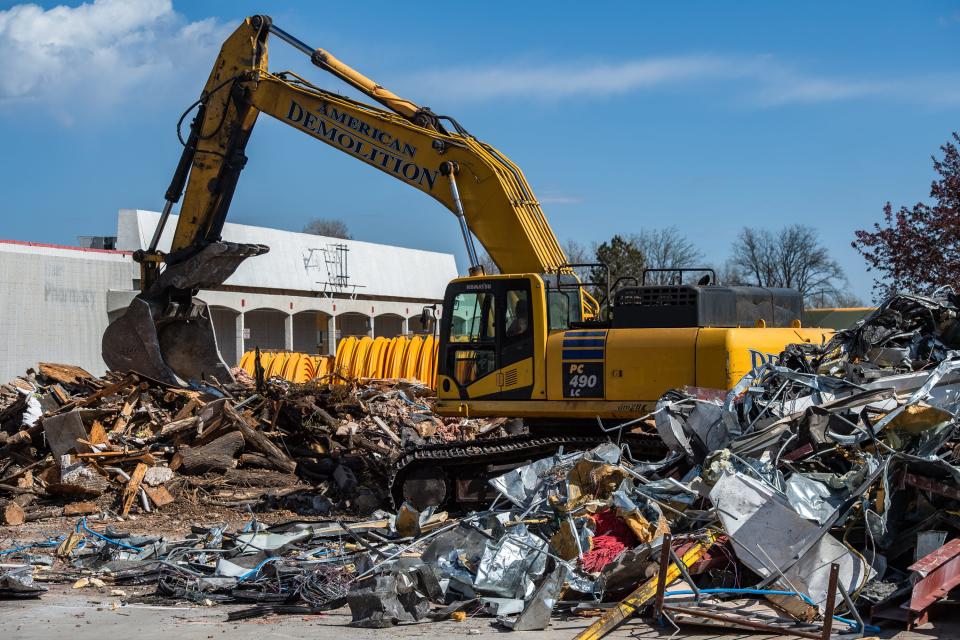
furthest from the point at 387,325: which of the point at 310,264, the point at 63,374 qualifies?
the point at 63,374

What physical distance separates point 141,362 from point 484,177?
238 inches

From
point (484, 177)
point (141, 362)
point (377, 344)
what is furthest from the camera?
point (377, 344)

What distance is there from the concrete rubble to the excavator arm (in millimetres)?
3396

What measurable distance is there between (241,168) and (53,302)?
16891 mm

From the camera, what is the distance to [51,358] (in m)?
29.2

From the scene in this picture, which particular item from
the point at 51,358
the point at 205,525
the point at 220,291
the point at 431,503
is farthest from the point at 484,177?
the point at 220,291

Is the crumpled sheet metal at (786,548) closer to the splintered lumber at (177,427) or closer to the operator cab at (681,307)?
the operator cab at (681,307)

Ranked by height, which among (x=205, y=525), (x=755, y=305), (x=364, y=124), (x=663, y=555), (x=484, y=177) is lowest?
(x=205, y=525)

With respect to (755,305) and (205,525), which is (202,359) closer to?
(205,525)

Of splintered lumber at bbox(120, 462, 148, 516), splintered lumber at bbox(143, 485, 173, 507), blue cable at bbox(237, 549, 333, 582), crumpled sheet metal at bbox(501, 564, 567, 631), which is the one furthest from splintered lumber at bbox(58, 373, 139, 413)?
crumpled sheet metal at bbox(501, 564, 567, 631)

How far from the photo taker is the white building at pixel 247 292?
1137 inches

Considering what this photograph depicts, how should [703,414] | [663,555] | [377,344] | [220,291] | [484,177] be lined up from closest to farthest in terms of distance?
[663,555], [703,414], [484,177], [377,344], [220,291]

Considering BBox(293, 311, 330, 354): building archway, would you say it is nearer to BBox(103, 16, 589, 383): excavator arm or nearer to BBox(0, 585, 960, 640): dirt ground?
BBox(103, 16, 589, 383): excavator arm

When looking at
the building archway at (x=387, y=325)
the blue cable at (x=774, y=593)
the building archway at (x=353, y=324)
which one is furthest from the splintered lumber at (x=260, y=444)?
the building archway at (x=387, y=325)
